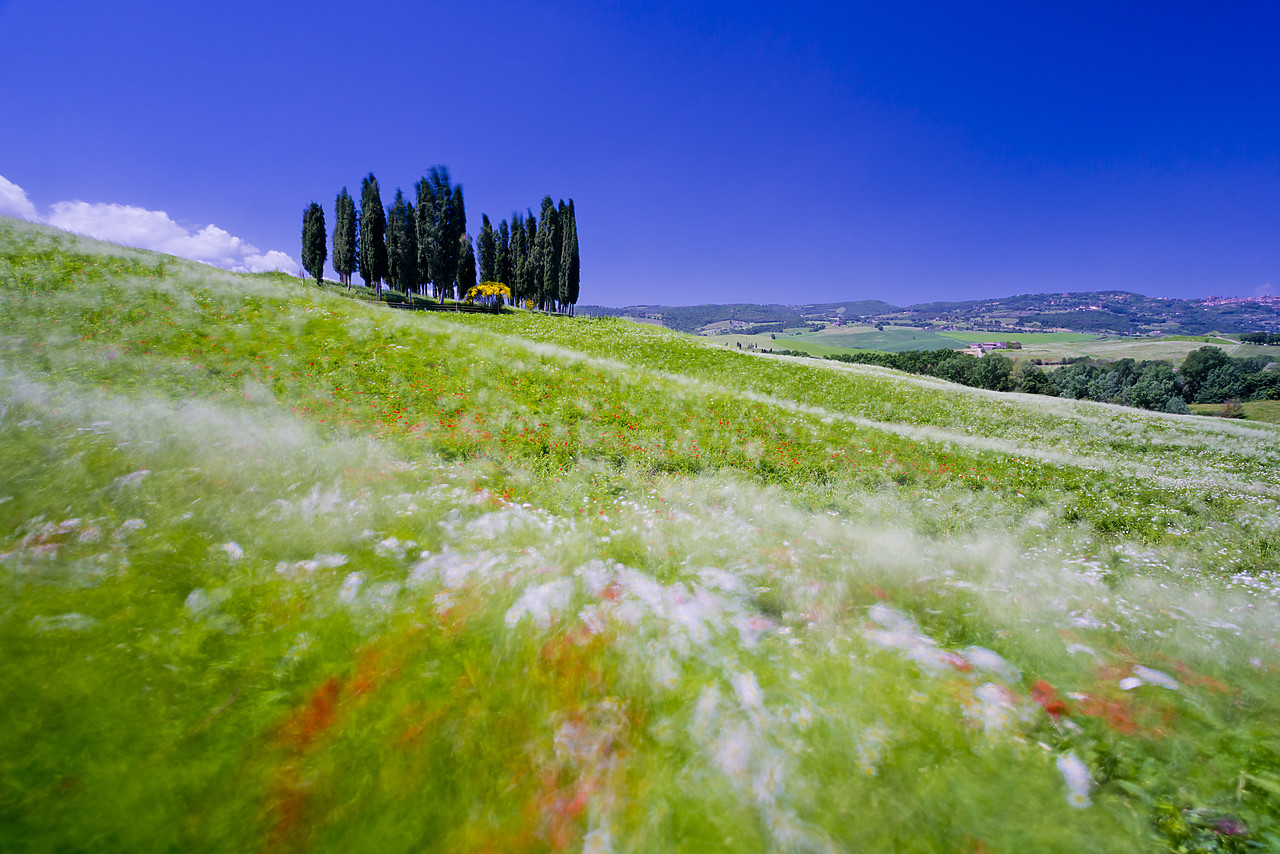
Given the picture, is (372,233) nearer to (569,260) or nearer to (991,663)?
(569,260)

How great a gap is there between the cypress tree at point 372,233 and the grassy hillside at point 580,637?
56342 millimetres

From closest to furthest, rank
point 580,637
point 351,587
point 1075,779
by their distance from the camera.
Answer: point 1075,779
point 580,637
point 351,587

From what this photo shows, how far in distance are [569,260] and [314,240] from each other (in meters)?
45.3

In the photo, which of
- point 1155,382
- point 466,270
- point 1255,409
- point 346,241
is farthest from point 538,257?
point 1255,409

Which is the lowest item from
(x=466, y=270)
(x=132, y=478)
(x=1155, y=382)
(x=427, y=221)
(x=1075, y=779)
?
(x=1155, y=382)

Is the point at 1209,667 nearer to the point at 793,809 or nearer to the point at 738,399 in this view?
the point at 793,809

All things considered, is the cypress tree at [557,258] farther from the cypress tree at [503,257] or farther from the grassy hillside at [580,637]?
Answer: the grassy hillside at [580,637]

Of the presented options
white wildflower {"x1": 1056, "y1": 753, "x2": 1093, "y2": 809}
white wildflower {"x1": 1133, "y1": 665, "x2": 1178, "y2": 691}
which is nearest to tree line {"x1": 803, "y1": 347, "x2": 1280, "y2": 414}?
white wildflower {"x1": 1133, "y1": 665, "x2": 1178, "y2": 691}

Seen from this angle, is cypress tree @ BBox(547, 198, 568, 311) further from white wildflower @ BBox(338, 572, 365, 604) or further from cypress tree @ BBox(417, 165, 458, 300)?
white wildflower @ BBox(338, 572, 365, 604)

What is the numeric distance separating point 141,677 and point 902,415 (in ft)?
97.9

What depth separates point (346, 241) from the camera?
77.6 meters

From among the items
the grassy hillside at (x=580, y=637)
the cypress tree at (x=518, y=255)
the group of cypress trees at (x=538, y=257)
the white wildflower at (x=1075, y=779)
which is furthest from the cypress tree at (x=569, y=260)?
the white wildflower at (x=1075, y=779)

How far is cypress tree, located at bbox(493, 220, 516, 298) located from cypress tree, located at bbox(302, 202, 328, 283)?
28.5m

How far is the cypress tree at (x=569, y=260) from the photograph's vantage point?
6906 cm
